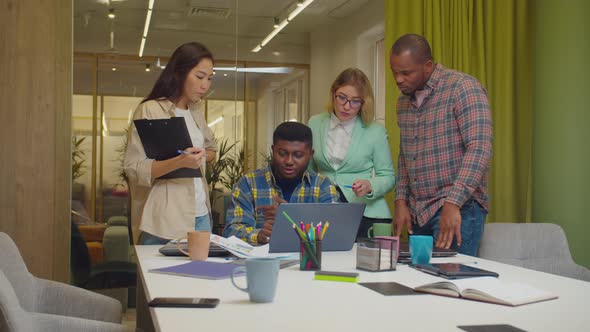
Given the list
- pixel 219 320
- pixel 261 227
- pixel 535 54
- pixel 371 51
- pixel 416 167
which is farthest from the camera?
pixel 371 51

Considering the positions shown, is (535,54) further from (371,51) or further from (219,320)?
(219,320)

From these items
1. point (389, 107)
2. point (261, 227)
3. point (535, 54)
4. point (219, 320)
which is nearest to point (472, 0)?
point (535, 54)

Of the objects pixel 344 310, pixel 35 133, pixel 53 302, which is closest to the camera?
pixel 344 310

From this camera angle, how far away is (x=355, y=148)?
3.03 m

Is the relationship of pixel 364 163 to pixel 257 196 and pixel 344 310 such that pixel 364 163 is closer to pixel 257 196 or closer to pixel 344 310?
pixel 257 196

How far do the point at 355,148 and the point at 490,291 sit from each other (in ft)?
5.26

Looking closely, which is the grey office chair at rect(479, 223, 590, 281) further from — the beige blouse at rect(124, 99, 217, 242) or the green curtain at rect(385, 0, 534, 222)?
the beige blouse at rect(124, 99, 217, 242)

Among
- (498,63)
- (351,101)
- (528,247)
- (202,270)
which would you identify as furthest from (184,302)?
(498,63)

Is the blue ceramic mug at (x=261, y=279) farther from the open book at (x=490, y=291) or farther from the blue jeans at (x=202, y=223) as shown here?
the blue jeans at (x=202, y=223)

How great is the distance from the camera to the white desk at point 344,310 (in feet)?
4.01

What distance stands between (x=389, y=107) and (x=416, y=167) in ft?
3.97

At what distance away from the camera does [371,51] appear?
4.85 m

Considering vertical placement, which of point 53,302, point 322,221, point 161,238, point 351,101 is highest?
point 351,101

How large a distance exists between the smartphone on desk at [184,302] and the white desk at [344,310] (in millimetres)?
19
